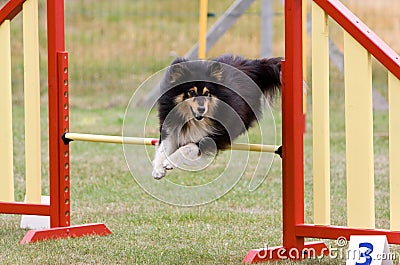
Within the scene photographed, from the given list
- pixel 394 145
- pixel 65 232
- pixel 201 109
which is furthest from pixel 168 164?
pixel 394 145

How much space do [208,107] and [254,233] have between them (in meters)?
0.95

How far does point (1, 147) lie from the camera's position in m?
4.83

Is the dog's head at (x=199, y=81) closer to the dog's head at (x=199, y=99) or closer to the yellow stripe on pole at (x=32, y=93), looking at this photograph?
the dog's head at (x=199, y=99)

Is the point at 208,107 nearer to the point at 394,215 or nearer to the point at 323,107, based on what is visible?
the point at 323,107

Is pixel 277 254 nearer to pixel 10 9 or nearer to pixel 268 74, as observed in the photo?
pixel 268 74

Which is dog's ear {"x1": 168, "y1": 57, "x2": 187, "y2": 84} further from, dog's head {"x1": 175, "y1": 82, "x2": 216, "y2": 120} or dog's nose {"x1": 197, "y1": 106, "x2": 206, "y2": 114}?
dog's nose {"x1": 197, "y1": 106, "x2": 206, "y2": 114}

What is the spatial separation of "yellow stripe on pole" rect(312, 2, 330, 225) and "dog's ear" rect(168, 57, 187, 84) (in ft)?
2.42

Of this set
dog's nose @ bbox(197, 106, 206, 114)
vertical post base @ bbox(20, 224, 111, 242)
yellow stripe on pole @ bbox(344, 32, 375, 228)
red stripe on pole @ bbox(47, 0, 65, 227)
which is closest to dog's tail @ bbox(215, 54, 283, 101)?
dog's nose @ bbox(197, 106, 206, 114)

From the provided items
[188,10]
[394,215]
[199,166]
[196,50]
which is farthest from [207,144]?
[188,10]

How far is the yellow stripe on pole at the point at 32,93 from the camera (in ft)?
15.4

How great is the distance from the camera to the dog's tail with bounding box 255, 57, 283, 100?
14.9 feet

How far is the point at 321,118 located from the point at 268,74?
728mm

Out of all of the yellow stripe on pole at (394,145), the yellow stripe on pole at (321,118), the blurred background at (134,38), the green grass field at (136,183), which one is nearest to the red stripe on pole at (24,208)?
the green grass field at (136,183)

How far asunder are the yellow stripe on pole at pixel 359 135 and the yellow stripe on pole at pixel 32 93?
1.84 meters
